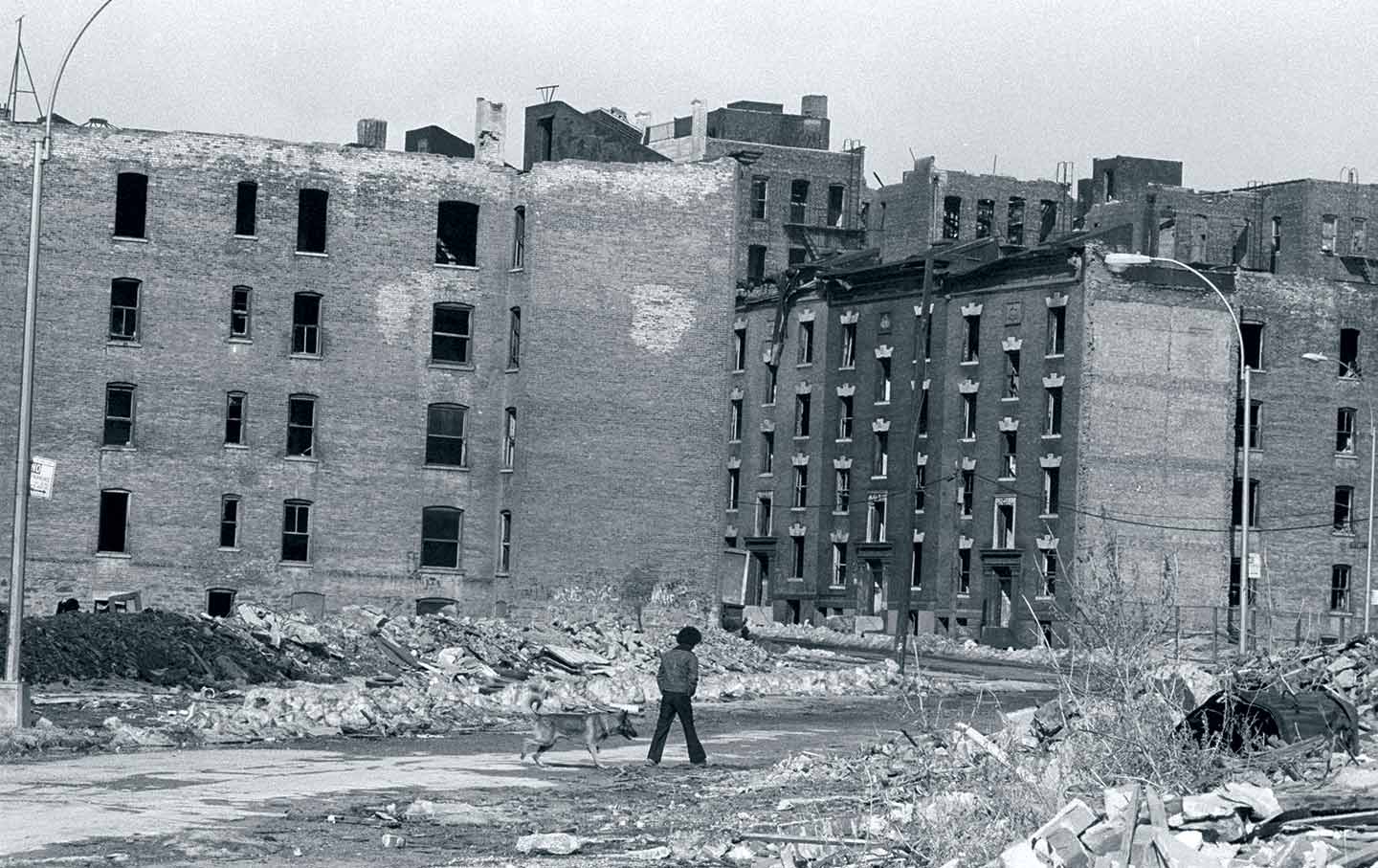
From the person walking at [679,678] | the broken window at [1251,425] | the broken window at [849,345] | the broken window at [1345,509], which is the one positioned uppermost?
the broken window at [849,345]

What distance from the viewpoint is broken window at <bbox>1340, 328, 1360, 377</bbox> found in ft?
259

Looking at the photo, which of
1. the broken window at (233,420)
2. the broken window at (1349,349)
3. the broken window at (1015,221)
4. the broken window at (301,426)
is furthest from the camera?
the broken window at (1015,221)

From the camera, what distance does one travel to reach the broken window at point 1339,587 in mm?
77312

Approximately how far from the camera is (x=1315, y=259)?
86312 mm

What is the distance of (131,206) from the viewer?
57.7 meters

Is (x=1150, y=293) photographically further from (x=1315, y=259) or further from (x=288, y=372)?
(x=288, y=372)

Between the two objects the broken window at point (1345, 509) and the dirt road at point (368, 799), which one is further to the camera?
the broken window at point (1345, 509)

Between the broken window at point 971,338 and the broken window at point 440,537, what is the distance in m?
24.8

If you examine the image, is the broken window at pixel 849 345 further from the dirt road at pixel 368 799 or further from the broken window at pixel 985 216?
the dirt road at pixel 368 799

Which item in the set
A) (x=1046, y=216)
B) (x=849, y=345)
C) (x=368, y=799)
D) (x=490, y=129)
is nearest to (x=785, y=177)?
(x=1046, y=216)

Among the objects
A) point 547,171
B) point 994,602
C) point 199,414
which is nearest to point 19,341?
point 199,414

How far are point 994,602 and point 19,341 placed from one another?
1369 inches

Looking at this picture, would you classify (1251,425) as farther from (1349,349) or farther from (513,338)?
(513,338)

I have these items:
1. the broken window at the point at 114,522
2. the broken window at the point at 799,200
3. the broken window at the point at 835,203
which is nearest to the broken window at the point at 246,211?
the broken window at the point at 114,522
